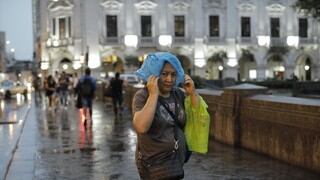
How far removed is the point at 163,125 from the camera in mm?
4875

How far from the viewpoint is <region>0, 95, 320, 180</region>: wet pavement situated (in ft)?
31.6

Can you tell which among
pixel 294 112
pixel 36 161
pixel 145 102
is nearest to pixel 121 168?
pixel 36 161

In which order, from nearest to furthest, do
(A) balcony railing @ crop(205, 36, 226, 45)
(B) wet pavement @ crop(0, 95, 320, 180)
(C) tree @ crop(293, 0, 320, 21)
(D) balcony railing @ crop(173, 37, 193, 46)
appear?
1. (B) wet pavement @ crop(0, 95, 320, 180)
2. (C) tree @ crop(293, 0, 320, 21)
3. (D) balcony railing @ crop(173, 37, 193, 46)
4. (A) balcony railing @ crop(205, 36, 226, 45)

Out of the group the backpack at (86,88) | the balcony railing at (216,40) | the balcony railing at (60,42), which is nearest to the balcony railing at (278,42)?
the balcony railing at (216,40)

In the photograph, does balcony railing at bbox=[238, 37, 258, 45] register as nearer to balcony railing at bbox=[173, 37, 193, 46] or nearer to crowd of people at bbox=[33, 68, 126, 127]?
balcony railing at bbox=[173, 37, 193, 46]

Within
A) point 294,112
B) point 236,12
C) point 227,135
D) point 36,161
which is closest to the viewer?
point 294,112

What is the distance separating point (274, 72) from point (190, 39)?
1125 cm

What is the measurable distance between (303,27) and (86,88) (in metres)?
58.3

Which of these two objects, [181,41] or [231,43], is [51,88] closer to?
[181,41]

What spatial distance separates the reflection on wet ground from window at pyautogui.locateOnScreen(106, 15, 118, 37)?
2063 inches

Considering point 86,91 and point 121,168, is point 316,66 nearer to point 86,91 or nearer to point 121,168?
point 86,91

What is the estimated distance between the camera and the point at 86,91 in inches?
756

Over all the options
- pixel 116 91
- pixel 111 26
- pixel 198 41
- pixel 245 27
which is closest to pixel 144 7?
pixel 111 26

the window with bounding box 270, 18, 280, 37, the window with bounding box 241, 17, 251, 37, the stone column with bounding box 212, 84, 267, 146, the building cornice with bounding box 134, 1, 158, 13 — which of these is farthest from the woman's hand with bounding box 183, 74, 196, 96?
the window with bounding box 270, 18, 280, 37
